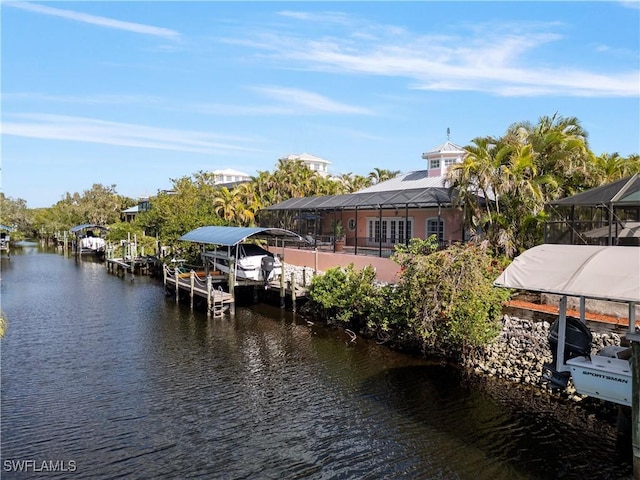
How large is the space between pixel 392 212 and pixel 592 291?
24.0m

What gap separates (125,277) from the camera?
36.9m

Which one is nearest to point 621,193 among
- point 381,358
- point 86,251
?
point 381,358

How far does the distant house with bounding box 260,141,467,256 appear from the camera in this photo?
2567 centimetres

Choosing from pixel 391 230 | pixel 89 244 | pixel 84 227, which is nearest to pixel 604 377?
pixel 391 230

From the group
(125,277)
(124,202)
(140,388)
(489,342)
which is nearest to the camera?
(140,388)

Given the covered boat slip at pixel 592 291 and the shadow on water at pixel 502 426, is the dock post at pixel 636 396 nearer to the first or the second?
the covered boat slip at pixel 592 291

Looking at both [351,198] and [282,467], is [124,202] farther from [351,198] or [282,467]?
[282,467]

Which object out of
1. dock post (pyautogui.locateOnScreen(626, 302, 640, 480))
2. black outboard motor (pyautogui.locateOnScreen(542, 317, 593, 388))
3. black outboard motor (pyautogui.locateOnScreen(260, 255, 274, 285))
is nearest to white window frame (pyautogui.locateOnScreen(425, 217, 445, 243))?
black outboard motor (pyautogui.locateOnScreen(260, 255, 274, 285))

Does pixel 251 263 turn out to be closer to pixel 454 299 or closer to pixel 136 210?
pixel 454 299

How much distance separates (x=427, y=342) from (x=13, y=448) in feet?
38.0

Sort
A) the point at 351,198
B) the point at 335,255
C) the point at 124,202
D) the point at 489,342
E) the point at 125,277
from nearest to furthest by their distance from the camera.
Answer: the point at 489,342 < the point at 335,255 < the point at 351,198 < the point at 125,277 < the point at 124,202

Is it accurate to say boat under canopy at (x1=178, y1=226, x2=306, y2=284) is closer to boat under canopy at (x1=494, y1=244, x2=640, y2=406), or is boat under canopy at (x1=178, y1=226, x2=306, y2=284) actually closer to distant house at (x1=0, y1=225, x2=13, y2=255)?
boat under canopy at (x1=494, y1=244, x2=640, y2=406)

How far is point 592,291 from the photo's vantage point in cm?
794

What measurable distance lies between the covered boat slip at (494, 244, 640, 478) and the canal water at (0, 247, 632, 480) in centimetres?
195
